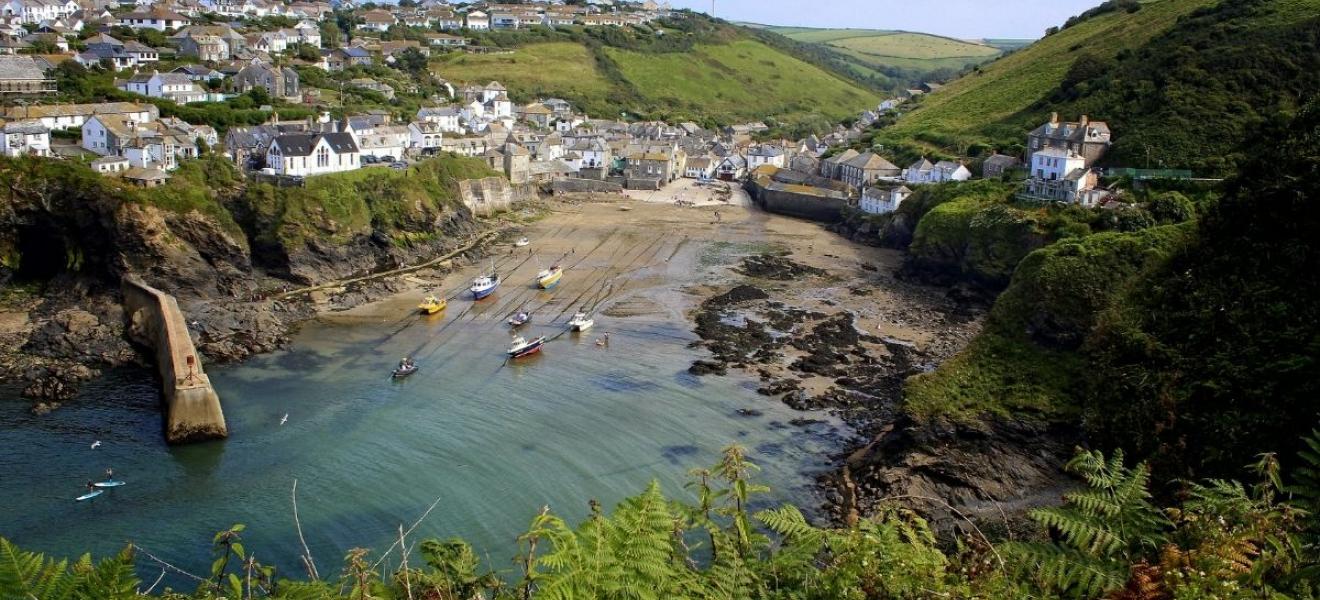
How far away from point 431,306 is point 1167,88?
47062 mm

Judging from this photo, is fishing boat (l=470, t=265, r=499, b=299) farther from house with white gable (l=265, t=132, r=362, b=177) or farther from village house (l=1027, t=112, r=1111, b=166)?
village house (l=1027, t=112, r=1111, b=166)

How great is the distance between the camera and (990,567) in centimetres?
677

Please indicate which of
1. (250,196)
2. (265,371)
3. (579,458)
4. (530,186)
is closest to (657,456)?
(579,458)

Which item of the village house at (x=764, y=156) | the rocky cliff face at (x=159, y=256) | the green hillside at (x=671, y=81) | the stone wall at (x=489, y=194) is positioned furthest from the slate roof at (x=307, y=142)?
the green hillside at (x=671, y=81)

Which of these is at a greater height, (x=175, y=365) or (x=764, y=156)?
(x=764, y=156)

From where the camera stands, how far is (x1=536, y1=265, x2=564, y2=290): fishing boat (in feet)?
153

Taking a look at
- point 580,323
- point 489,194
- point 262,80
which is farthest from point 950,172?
point 262,80

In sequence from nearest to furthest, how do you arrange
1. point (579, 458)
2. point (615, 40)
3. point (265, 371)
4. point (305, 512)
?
point (305, 512)
point (579, 458)
point (265, 371)
point (615, 40)

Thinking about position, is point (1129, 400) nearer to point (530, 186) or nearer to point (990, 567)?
point (990, 567)

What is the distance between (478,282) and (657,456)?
20.4m

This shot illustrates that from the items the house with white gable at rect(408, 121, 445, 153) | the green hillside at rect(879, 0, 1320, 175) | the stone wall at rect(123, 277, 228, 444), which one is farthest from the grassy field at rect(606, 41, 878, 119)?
the stone wall at rect(123, 277, 228, 444)

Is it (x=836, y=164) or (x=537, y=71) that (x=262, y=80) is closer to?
(x=836, y=164)

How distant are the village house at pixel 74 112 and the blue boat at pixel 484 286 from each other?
2463 centimetres

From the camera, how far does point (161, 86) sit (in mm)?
65875
